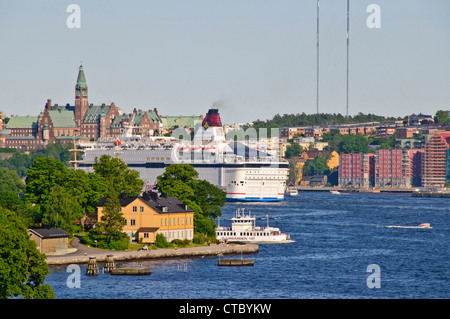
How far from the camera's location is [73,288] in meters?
40.4

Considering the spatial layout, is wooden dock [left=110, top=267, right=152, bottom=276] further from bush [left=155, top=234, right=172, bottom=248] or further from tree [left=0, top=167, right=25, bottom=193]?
tree [left=0, top=167, right=25, bottom=193]

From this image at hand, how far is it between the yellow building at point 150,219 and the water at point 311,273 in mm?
4350

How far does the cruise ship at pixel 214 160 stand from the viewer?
12275 centimetres


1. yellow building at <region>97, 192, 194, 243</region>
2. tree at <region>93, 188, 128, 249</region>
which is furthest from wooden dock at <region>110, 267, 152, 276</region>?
yellow building at <region>97, 192, 194, 243</region>

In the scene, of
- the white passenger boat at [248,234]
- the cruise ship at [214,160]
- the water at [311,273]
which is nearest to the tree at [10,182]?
the cruise ship at [214,160]

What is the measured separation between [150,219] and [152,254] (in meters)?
4.80

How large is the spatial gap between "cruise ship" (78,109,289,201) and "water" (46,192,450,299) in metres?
47.1

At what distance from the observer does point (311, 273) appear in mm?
48281

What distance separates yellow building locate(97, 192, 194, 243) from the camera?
55.3 meters

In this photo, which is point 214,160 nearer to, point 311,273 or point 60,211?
point 60,211
